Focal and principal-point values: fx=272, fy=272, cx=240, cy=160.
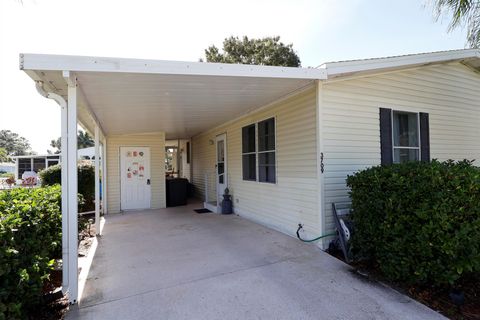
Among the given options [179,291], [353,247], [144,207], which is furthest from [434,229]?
[144,207]

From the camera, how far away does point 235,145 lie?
7488 mm

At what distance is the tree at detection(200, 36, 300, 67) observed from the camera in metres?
21.9

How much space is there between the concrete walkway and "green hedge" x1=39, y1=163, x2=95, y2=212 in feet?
12.3

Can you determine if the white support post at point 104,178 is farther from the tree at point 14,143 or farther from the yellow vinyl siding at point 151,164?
the tree at point 14,143

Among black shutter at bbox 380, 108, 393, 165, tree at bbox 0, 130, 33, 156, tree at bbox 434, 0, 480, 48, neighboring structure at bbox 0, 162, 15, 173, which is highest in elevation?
tree at bbox 0, 130, 33, 156

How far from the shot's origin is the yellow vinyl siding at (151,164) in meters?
8.56

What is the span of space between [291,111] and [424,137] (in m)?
2.75

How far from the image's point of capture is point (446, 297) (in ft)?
9.47

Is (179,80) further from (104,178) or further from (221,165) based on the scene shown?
(104,178)

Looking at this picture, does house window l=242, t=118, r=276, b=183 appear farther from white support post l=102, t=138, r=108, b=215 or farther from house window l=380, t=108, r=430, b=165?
white support post l=102, t=138, r=108, b=215

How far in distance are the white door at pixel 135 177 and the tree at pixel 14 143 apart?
211 feet

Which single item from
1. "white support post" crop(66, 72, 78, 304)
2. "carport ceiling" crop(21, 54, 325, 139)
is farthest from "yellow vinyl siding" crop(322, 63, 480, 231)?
"white support post" crop(66, 72, 78, 304)

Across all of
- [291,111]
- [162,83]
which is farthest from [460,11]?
[162,83]

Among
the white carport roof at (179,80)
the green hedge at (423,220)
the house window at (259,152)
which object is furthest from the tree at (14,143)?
the green hedge at (423,220)
